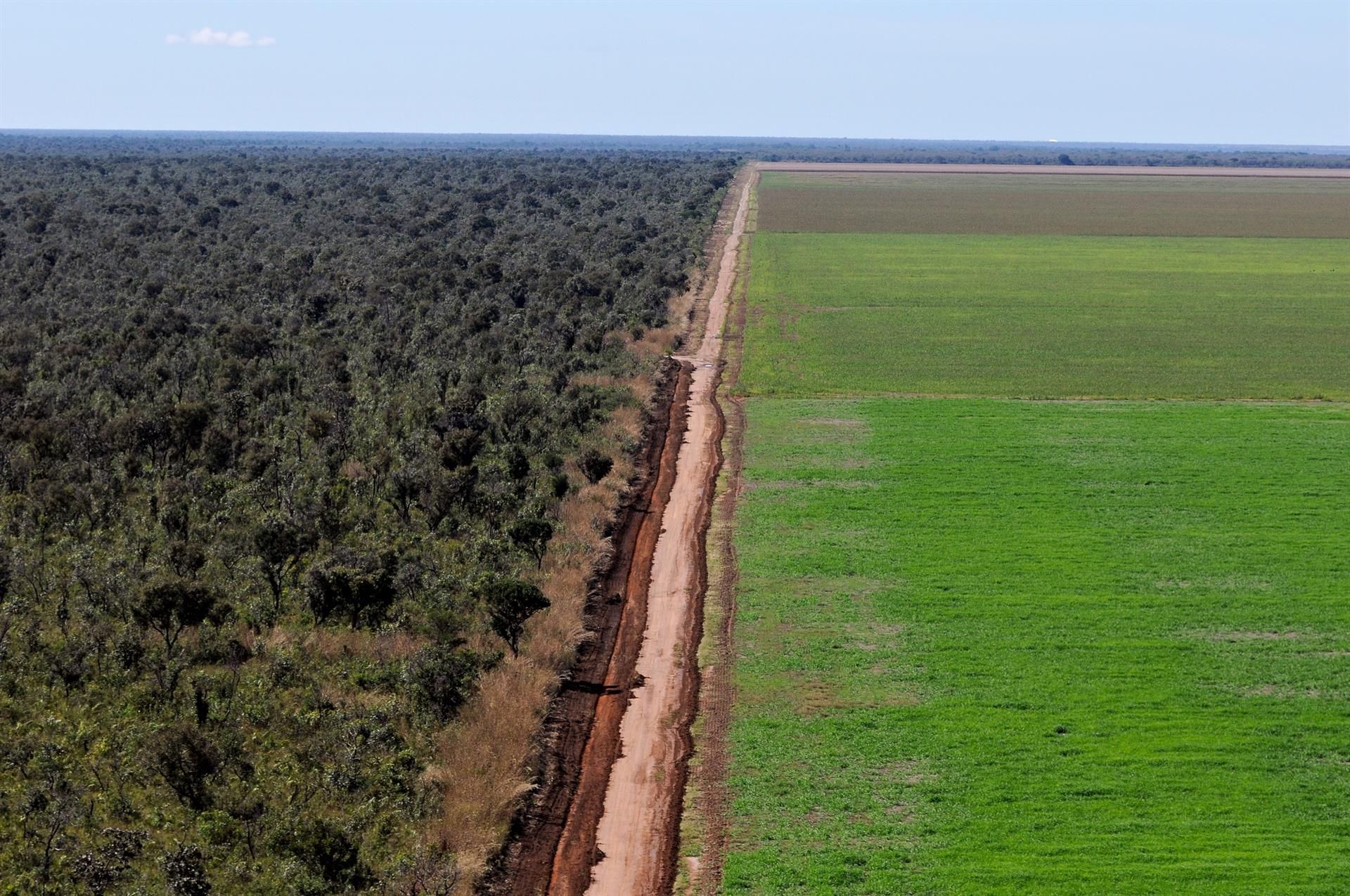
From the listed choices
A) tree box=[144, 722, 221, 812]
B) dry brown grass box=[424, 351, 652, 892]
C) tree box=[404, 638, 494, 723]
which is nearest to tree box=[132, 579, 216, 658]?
tree box=[144, 722, 221, 812]

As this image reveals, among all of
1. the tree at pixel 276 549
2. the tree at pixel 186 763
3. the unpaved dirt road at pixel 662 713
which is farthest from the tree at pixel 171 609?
the unpaved dirt road at pixel 662 713

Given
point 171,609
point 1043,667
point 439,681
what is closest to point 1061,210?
point 1043,667

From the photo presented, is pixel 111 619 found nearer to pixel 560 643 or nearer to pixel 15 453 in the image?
pixel 560 643

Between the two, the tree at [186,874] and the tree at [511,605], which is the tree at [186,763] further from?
the tree at [511,605]

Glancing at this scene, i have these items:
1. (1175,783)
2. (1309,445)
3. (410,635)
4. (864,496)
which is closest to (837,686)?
(1175,783)

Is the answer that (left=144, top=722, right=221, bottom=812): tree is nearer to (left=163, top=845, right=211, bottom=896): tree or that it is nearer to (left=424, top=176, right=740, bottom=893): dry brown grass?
(left=163, top=845, right=211, bottom=896): tree

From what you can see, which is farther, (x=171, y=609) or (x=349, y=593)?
(x=349, y=593)

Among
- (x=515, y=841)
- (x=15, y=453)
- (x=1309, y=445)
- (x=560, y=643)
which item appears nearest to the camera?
(x=515, y=841)

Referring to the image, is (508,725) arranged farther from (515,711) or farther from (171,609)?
(171,609)
